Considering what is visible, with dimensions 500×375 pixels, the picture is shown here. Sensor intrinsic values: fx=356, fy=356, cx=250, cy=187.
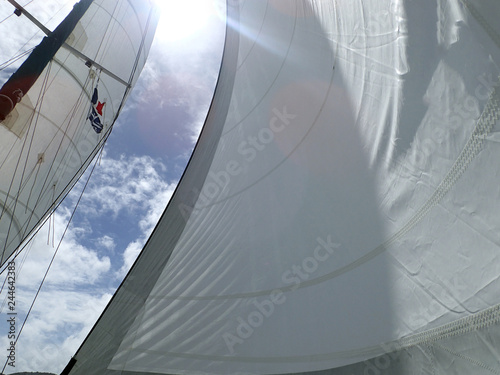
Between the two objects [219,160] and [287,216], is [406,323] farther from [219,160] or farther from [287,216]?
[219,160]

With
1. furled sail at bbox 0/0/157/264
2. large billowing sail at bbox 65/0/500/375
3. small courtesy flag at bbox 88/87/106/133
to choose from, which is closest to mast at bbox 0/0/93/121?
furled sail at bbox 0/0/157/264

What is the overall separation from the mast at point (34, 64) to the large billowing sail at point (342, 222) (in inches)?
94.4

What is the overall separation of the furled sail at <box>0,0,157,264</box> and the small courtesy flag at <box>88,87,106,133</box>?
0.02 metres

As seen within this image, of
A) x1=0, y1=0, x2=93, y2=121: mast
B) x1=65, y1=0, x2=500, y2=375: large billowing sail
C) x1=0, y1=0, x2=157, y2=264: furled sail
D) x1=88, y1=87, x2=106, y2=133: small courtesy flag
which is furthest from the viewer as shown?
x1=88, y1=87, x2=106, y2=133: small courtesy flag

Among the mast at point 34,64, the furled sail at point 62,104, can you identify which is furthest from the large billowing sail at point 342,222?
the furled sail at point 62,104

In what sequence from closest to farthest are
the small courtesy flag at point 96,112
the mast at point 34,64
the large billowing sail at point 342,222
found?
the large billowing sail at point 342,222 < the mast at point 34,64 < the small courtesy flag at point 96,112

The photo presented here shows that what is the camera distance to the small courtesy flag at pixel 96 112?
19.7 ft

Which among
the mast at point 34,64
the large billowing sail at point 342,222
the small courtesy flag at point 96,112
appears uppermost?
the small courtesy flag at point 96,112

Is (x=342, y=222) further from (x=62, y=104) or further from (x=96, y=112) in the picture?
(x=96, y=112)

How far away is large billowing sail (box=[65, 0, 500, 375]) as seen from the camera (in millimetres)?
1153

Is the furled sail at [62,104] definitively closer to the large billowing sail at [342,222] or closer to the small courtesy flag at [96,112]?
the small courtesy flag at [96,112]

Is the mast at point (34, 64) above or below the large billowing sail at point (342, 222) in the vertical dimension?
above

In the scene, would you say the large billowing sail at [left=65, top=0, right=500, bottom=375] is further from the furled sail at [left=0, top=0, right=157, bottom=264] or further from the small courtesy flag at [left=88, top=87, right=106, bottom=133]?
the small courtesy flag at [left=88, top=87, right=106, bottom=133]

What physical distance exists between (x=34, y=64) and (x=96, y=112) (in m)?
2.07
